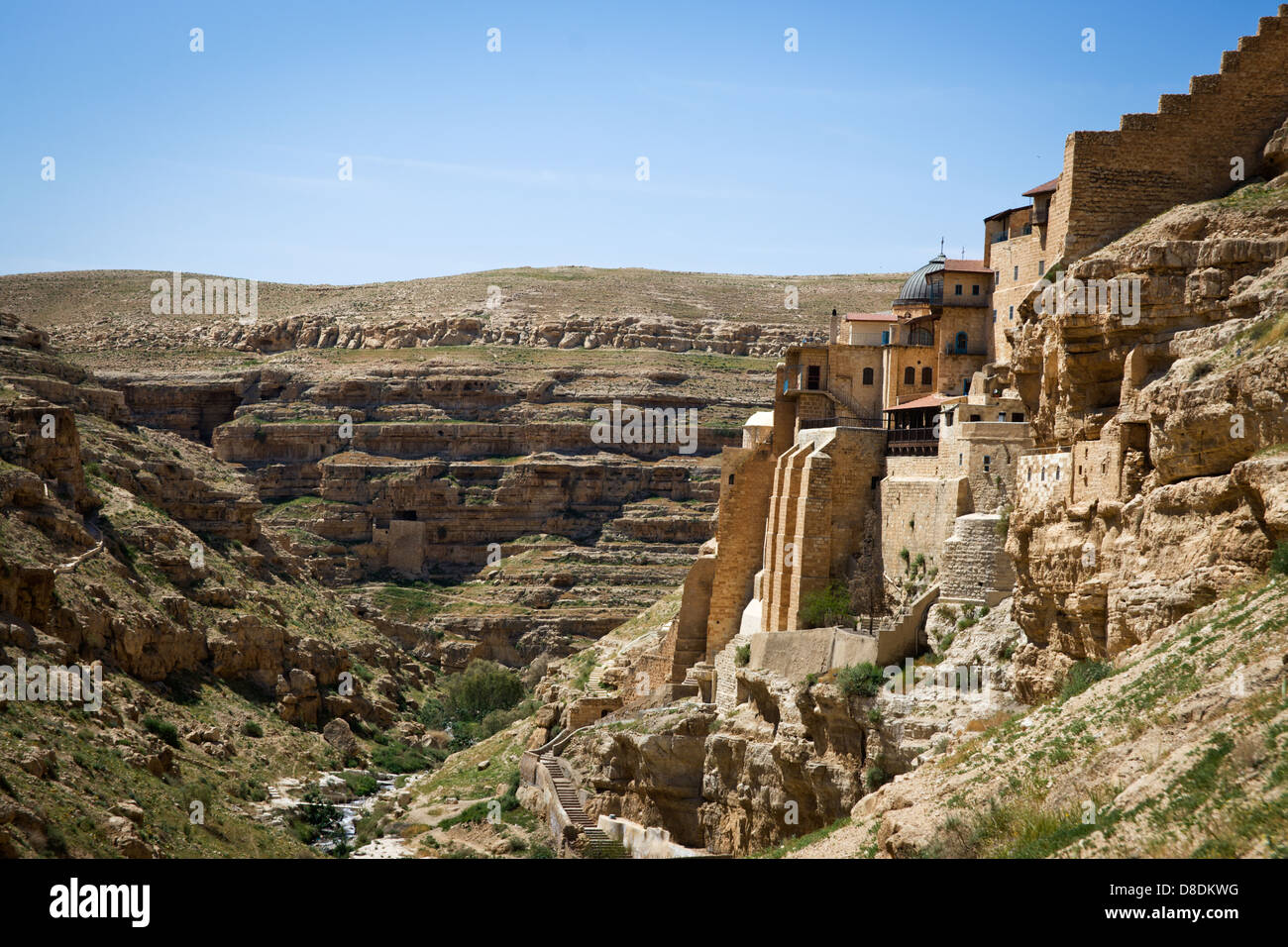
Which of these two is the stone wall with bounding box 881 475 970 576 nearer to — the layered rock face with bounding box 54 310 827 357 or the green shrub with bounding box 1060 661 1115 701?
the green shrub with bounding box 1060 661 1115 701

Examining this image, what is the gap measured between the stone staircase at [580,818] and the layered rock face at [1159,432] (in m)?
16.5

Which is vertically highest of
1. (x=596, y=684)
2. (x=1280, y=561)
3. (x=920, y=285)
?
(x=920, y=285)

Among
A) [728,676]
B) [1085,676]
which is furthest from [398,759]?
[1085,676]

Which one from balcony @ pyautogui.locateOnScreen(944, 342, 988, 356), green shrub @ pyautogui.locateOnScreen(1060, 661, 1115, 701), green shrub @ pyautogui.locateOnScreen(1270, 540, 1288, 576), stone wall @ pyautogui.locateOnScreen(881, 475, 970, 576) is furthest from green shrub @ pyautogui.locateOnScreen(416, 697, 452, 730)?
green shrub @ pyautogui.locateOnScreen(1270, 540, 1288, 576)

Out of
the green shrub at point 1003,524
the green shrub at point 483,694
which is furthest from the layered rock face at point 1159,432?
the green shrub at point 483,694

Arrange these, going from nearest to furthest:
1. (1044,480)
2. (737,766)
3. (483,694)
A: (1044,480)
(737,766)
(483,694)

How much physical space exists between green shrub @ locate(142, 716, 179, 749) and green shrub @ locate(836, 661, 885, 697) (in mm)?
21869

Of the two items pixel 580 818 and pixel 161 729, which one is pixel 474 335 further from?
pixel 580 818

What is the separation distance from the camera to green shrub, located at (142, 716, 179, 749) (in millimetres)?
44412

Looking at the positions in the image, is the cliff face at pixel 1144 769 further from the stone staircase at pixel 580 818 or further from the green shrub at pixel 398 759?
the green shrub at pixel 398 759

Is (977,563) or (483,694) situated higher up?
(977,563)

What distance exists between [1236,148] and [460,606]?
62.4 m

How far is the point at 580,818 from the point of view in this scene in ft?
139

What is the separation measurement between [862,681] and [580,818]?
11507 millimetres
